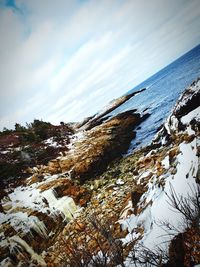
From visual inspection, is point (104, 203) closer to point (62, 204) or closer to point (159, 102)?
point (62, 204)

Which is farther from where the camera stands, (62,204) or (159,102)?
(159,102)

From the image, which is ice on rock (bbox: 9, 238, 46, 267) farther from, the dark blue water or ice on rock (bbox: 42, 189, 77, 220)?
the dark blue water

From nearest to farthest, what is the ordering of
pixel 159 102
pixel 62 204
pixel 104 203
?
pixel 104 203, pixel 62 204, pixel 159 102

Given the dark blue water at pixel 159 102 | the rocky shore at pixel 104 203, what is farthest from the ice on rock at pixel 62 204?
the dark blue water at pixel 159 102

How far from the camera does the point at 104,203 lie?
562 inches

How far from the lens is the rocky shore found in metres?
6.45

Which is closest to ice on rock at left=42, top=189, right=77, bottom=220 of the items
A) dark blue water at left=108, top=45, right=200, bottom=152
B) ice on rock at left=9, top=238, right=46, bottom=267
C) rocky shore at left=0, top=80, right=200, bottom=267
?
rocky shore at left=0, top=80, right=200, bottom=267

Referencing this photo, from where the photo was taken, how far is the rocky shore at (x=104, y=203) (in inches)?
254

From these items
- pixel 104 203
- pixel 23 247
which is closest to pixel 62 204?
pixel 104 203

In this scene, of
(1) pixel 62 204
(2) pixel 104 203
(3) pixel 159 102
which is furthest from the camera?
(3) pixel 159 102

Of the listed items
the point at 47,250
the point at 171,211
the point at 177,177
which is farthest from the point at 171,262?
the point at 47,250

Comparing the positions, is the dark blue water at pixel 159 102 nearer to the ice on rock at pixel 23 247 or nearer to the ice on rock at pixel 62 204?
the ice on rock at pixel 62 204

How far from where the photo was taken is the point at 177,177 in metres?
8.29

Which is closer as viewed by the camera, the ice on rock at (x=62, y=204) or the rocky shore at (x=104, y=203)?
the rocky shore at (x=104, y=203)
